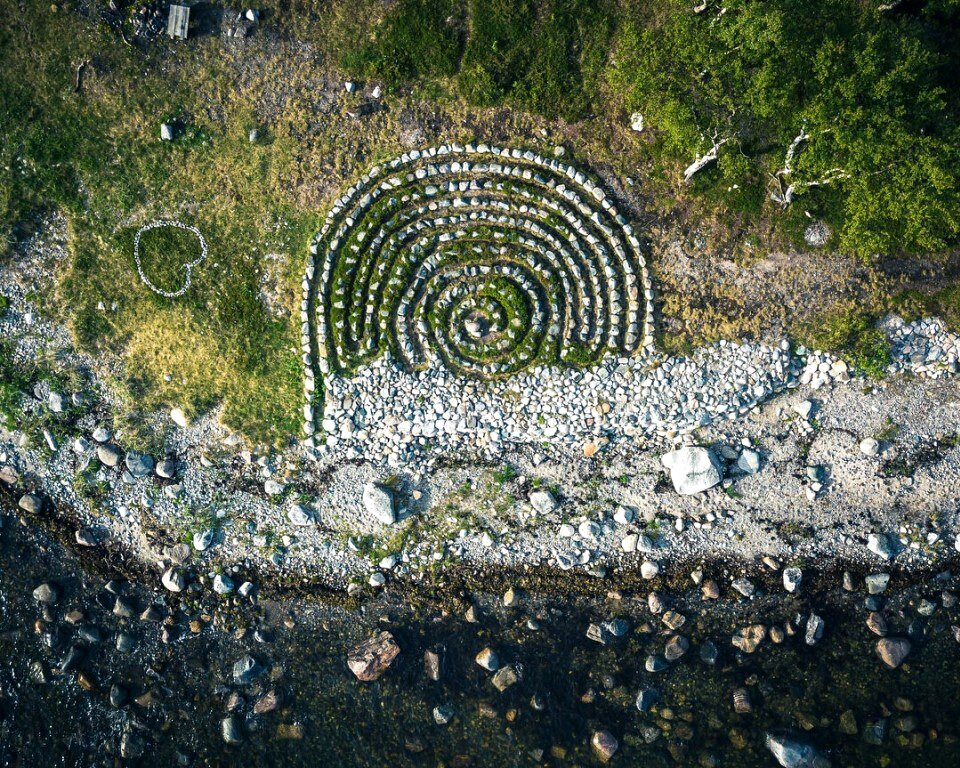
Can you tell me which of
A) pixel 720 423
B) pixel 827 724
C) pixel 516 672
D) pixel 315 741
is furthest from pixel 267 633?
pixel 827 724

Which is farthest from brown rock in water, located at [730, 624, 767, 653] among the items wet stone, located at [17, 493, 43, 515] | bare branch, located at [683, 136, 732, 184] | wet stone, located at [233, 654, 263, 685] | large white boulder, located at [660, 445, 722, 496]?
wet stone, located at [17, 493, 43, 515]

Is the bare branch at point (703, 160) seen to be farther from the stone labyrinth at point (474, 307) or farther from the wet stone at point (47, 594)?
the wet stone at point (47, 594)

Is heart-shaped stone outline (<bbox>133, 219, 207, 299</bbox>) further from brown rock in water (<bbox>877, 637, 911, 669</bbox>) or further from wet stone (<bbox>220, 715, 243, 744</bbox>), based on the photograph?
brown rock in water (<bbox>877, 637, 911, 669</bbox>)

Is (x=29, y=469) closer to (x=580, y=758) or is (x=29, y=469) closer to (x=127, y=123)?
(x=127, y=123)

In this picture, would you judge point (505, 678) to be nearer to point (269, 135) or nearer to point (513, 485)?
point (513, 485)

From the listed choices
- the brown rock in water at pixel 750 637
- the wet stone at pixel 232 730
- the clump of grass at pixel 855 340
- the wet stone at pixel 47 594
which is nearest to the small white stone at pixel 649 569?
the brown rock in water at pixel 750 637

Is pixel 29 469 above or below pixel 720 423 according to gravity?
below
